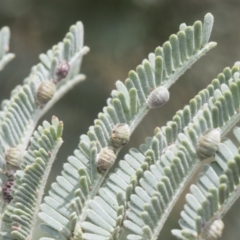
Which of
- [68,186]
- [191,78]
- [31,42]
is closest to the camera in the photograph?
[68,186]

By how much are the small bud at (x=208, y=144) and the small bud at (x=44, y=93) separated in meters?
0.29

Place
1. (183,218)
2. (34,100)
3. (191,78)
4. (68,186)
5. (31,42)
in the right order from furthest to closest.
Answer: (31,42) < (191,78) < (34,100) < (68,186) < (183,218)

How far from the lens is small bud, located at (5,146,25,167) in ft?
2.08

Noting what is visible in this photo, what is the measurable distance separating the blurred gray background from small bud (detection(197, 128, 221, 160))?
1122 mm

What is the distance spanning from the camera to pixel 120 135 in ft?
1.90

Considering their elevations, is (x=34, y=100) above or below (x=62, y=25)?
below

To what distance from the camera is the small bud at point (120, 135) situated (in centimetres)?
58

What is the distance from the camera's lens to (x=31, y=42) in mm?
1853

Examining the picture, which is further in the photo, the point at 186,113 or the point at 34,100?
the point at 34,100

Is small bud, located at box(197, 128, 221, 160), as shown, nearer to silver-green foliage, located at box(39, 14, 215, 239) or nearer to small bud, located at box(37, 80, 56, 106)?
silver-green foliage, located at box(39, 14, 215, 239)

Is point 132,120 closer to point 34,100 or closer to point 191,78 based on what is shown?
point 34,100

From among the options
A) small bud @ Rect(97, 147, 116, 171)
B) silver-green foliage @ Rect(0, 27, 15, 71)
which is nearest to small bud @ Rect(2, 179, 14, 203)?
small bud @ Rect(97, 147, 116, 171)

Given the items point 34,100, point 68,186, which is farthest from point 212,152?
point 34,100

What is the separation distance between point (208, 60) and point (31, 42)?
718mm
